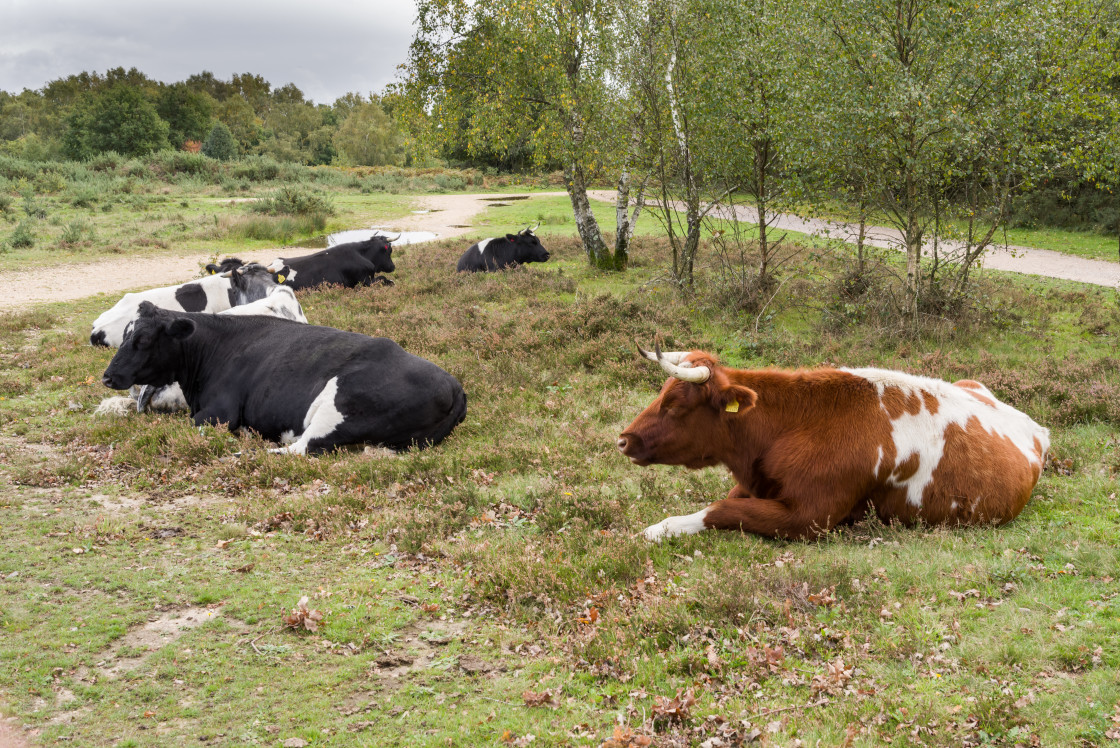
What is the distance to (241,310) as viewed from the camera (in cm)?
1217

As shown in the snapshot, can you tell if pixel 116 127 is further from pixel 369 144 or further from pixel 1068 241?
pixel 1068 241

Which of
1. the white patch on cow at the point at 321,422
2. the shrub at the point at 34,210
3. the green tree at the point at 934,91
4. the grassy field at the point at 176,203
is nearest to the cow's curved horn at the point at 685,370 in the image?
the white patch on cow at the point at 321,422

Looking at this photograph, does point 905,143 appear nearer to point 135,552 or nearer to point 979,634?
point 979,634

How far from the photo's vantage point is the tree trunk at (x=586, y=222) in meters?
21.3

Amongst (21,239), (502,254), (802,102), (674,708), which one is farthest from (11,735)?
(21,239)

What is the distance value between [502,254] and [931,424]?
56.7 feet

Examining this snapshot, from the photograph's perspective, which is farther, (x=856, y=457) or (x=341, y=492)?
(x=341, y=492)

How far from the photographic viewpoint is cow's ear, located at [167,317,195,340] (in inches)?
408

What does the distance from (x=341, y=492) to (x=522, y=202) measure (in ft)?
134

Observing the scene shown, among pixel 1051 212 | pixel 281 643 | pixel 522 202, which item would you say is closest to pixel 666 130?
pixel 281 643

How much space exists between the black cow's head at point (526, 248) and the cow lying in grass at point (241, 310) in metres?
8.00

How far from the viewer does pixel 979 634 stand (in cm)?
460

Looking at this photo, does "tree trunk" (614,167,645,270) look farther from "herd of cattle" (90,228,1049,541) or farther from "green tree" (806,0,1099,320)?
"herd of cattle" (90,228,1049,541)

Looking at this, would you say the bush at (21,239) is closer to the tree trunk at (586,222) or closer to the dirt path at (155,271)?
the dirt path at (155,271)
